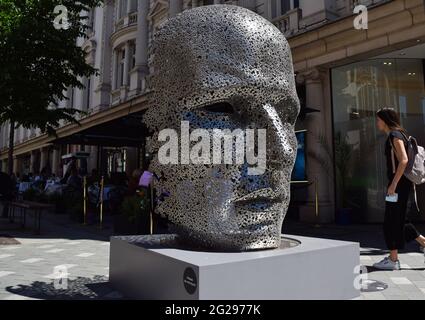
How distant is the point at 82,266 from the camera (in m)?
5.36

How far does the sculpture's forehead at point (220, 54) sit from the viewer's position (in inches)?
133

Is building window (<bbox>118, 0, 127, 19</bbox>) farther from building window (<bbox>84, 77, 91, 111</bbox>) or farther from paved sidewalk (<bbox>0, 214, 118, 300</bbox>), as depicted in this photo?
paved sidewalk (<bbox>0, 214, 118, 300</bbox>)

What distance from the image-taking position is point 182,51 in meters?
3.52

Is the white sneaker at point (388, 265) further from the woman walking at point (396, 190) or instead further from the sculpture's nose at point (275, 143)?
the sculpture's nose at point (275, 143)

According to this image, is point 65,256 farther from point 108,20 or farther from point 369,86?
point 108,20

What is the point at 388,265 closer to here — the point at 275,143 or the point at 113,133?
the point at 275,143

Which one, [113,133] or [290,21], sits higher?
[290,21]

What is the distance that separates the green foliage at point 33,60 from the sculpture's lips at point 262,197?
7.93 meters

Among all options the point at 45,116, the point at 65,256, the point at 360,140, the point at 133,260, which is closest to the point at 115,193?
the point at 45,116

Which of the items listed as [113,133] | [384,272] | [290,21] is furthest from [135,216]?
[113,133]

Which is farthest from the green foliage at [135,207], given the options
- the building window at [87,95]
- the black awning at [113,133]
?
the building window at [87,95]
